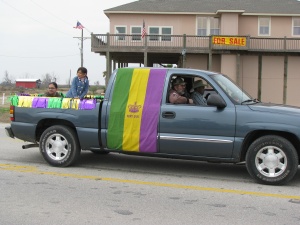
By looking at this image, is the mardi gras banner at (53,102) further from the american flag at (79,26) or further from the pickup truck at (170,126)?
the american flag at (79,26)

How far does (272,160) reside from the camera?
611cm

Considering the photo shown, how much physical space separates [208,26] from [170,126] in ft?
90.3

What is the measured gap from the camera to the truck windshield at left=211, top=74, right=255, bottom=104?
6.51m

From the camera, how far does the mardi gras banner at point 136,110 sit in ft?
21.8

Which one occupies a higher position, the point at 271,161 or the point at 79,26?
the point at 79,26

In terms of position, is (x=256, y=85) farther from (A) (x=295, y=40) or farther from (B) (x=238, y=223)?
(B) (x=238, y=223)

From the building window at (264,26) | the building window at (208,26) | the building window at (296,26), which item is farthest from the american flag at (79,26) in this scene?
the building window at (296,26)

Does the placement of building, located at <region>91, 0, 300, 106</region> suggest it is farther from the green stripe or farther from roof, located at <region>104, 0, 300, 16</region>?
the green stripe

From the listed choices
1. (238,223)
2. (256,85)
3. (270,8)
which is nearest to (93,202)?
(238,223)

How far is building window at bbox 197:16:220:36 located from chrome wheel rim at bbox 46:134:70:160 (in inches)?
1062

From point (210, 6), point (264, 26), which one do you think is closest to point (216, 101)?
point (264, 26)

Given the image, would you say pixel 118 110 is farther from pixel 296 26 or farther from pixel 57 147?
pixel 296 26

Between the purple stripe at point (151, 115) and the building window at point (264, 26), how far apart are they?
27.8 metres

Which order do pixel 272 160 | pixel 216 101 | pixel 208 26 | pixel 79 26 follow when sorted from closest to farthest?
pixel 272 160
pixel 216 101
pixel 208 26
pixel 79 26
